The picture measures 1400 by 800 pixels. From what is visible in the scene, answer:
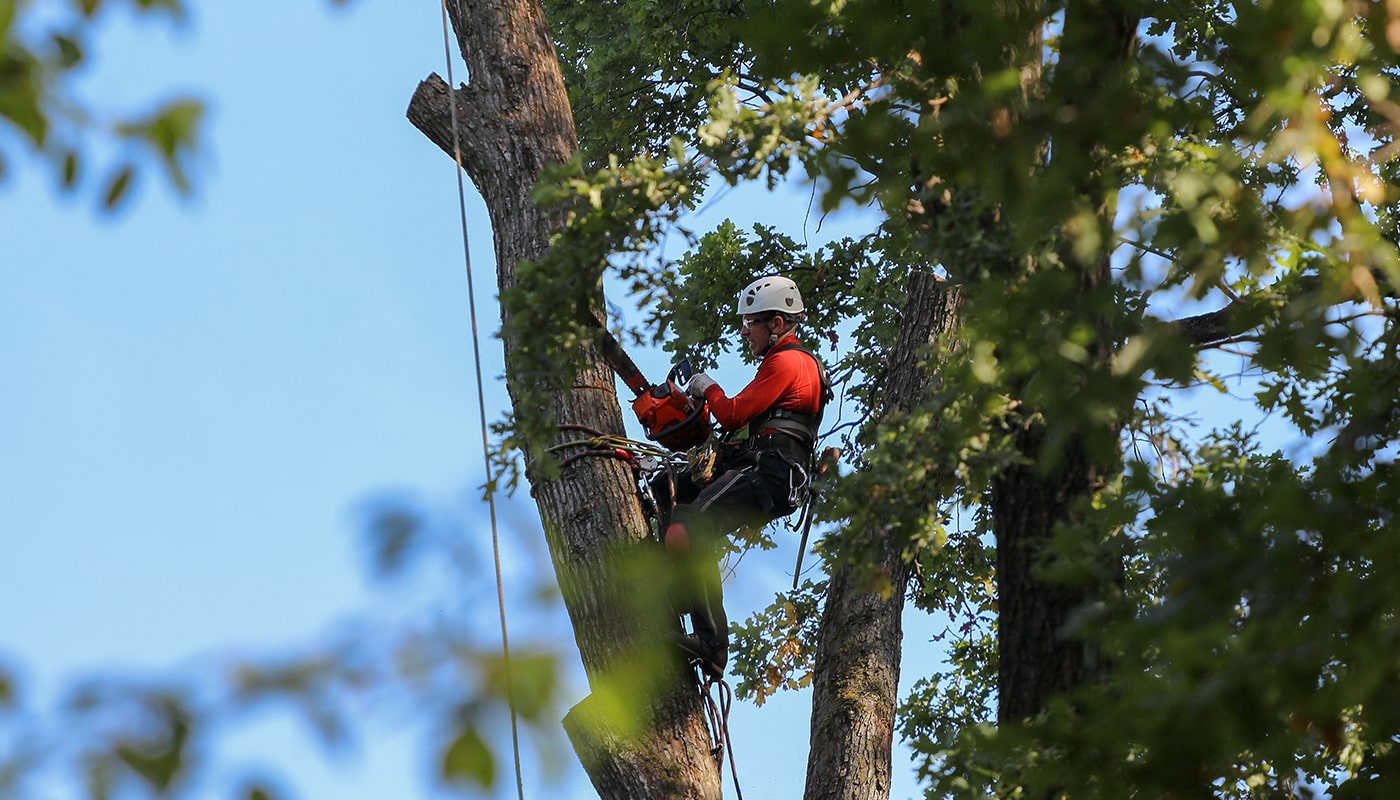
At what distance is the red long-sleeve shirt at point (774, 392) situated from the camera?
20.0 ft

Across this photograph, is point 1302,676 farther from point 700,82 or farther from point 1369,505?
point 700,82

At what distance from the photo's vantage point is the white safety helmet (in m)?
6.72

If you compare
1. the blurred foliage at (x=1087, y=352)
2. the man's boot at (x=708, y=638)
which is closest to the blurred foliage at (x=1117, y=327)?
the blurred foliage at (x=1087, y=352)

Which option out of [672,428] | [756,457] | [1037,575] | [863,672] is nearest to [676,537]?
[672,428]

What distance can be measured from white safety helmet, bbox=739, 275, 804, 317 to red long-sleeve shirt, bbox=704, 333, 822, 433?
356mm

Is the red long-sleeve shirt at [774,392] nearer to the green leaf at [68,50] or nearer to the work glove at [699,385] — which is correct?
the work glove at [699,385]

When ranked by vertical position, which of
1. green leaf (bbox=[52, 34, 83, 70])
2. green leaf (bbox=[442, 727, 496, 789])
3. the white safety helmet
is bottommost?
green leaf (bbox=[442, 727, 496, 789])

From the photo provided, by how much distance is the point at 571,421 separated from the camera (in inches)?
215

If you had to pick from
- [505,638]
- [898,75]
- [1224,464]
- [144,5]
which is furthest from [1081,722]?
[144,5]

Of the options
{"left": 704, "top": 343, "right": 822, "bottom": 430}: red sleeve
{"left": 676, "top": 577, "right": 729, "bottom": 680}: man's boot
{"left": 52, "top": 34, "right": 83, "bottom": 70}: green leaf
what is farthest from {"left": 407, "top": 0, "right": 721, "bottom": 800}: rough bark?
{"left": 52, "top": 34, "right": 83, "bottom": 70}: green leaf

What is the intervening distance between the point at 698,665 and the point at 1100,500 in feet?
6.59

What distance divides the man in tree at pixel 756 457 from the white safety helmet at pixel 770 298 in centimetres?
23

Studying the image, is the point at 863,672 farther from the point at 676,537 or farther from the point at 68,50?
the point at 68,50

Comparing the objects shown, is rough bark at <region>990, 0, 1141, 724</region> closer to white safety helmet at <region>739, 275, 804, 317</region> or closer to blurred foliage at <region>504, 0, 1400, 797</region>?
blurred foliage at <region>504, 0, 1400, 797</region>
